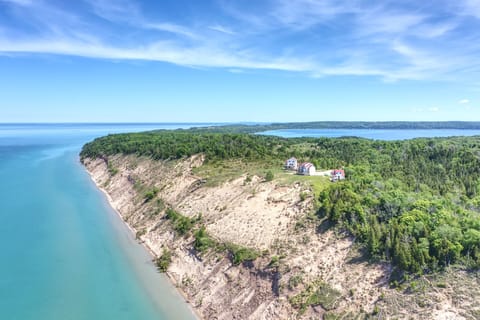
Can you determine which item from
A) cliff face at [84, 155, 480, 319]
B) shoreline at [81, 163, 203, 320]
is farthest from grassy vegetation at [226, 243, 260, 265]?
shoreline at [81, 163, 203, 320]

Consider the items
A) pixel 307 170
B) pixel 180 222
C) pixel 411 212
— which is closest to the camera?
pixel 411 212

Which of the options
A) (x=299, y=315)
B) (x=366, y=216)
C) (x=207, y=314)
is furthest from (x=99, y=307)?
(x=366, y=216)

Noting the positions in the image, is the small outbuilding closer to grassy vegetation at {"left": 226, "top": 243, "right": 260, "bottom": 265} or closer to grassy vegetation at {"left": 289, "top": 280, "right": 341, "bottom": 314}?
grassy vegetation at {"left": 226, "top": 243, "right": 260, "bottom": 265}

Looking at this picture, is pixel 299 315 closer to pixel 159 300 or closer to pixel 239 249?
pixel 239 249

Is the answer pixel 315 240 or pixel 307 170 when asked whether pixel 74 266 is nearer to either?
pixel 315 240

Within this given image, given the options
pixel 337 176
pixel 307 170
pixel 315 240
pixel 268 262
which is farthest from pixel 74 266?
pixel 337 176

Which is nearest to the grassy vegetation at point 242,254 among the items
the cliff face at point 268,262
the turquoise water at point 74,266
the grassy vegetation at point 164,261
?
the cliff face at point 268,262
